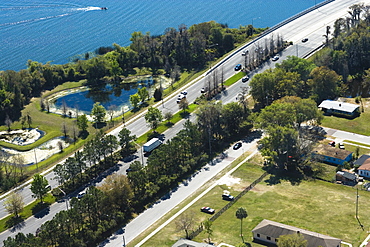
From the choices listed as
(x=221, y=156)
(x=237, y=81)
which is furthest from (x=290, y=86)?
(x=221, y=156)

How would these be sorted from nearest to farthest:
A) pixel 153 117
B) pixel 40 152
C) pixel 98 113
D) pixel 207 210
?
1. pixel 207 210
2. pixel 40 152
3. pixel 153 117
4. pixel 98 113

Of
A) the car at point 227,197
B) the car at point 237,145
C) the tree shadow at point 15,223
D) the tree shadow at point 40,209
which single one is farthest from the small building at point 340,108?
the tree shadow at point 15,223

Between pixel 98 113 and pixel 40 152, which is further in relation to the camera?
pixel 98 113

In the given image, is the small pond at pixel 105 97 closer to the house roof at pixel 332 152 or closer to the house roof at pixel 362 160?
the house roof at pixel 332 152

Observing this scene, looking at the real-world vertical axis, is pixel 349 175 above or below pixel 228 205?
above

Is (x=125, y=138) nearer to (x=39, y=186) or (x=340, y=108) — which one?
(x=39, y=186)

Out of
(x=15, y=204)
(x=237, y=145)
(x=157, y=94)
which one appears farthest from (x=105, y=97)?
(x=15, y=204)

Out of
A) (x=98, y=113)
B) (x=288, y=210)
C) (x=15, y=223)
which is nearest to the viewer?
(x=288, y=210)
